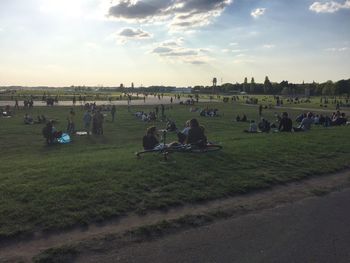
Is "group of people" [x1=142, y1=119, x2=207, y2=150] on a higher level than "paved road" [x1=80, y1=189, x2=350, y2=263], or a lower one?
higher

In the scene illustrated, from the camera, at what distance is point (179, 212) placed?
22.8 feet

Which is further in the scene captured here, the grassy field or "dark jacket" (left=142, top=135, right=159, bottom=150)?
"dark jacket" (left=142, top=135, right=159, bottom=150)

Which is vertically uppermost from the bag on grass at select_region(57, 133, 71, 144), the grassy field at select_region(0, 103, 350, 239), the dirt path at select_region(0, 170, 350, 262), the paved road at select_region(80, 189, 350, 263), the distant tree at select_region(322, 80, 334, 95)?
the distant tree at select_region(322, 80, 334, 95)

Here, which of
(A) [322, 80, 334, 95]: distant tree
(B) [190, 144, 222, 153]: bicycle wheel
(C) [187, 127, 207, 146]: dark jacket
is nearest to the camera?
(B) [190, 144, 222, 153]: bicycle wheel

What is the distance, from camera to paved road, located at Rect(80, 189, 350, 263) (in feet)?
17.0

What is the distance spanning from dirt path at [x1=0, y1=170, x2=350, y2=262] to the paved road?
64 cm

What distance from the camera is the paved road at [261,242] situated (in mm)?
5191

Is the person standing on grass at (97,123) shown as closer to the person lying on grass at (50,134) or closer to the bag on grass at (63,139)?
the bag on grass at (63,139)

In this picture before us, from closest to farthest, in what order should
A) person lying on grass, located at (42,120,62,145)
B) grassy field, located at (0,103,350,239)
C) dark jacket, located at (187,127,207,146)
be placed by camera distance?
1. grassy field, located at (0,103,350,239)
2. dark jacket, located at (187,127,207,146)
3. person lying on grass, located at (42,120,62,145)

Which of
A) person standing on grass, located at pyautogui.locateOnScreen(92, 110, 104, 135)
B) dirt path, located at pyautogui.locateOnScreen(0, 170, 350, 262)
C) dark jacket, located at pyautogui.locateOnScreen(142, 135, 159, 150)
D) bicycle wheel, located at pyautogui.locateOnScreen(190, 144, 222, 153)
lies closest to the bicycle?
bicycle wheel, located at pyautogui.locateOnScreen(190, 144, 222, 153)

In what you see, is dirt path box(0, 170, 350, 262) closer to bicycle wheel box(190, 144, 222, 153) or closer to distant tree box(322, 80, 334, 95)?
bicycle wheel box(190, 144, 222, 153)

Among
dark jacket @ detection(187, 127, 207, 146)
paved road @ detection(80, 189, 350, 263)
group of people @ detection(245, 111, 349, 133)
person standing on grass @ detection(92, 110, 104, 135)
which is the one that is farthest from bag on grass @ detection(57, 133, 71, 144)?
paved road @ detection(80, 189, 350, 263)

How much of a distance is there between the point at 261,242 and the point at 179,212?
1716mm

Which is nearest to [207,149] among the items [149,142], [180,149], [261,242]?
[180,149]
